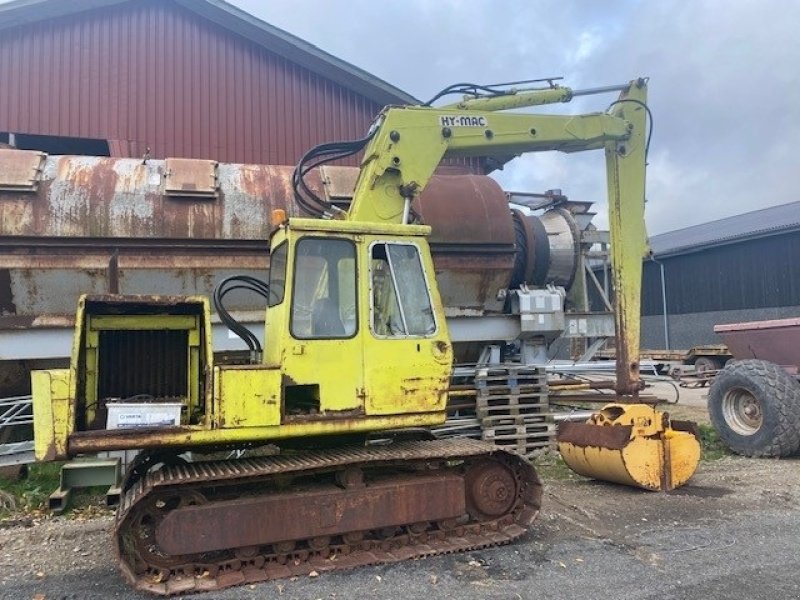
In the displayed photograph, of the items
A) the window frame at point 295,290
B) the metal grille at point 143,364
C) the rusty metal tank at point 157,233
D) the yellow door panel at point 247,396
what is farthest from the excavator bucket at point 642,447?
the metal grille at point 143,364

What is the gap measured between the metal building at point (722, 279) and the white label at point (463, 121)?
1897 centimetres

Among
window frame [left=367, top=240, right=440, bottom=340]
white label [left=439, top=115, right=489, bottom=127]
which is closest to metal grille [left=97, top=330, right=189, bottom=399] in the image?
window frame [left=367, top=240, right=440, bottom=340]

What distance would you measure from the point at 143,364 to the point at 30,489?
2.89 metres

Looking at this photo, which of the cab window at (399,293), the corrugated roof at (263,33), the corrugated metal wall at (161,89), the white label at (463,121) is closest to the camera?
the cab window at (399,293)

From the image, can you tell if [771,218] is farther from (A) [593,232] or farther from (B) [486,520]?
(B) [486,520]

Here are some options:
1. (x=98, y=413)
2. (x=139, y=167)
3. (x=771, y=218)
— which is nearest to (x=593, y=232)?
(x=139, y=167)

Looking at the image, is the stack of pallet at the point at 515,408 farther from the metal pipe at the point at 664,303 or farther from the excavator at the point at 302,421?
the metal pipe at the point at 664,303

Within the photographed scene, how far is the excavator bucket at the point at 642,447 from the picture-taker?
646 cm

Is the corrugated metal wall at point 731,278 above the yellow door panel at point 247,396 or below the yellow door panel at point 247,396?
above

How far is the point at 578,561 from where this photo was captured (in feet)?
15.9

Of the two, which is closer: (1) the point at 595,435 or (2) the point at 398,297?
(2) the point at 398,297

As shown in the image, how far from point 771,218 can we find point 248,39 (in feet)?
70.6

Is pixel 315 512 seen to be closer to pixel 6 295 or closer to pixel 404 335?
pixel 404 335

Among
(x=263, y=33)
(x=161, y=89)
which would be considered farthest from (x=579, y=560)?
(x=263, y=33)
